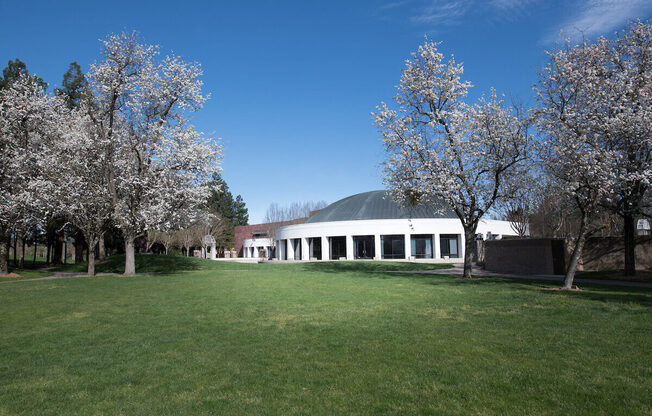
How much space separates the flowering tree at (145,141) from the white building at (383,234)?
108 ft

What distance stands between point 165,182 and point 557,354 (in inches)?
894

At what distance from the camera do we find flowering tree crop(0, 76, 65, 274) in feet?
88.2

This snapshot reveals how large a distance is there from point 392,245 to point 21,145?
4200 centimetres

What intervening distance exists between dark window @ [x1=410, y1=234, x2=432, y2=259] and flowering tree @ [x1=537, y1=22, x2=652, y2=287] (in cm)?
3810

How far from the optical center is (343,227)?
57.6 m

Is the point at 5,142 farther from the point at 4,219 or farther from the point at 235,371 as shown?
the point at 235,371

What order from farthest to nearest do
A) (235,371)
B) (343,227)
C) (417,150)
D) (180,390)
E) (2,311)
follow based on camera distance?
(343,227), (417,150), (2,311), (235,371), (180,390)

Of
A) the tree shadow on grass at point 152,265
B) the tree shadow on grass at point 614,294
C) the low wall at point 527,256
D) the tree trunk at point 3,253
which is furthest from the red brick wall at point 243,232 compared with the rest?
the tree shadow on grass at point 614,294

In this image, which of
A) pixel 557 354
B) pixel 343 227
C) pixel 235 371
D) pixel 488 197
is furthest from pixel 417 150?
pixel 343 227

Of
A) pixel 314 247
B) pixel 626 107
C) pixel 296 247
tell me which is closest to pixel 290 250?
pixel 296 247

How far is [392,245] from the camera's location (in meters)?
56.8

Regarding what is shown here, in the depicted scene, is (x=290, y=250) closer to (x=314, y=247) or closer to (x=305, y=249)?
(x=305, y=249)

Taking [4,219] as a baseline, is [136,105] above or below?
above

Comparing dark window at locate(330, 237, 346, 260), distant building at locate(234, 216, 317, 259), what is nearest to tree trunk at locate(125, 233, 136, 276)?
dark window at locate(330, 237, 346, 260)
